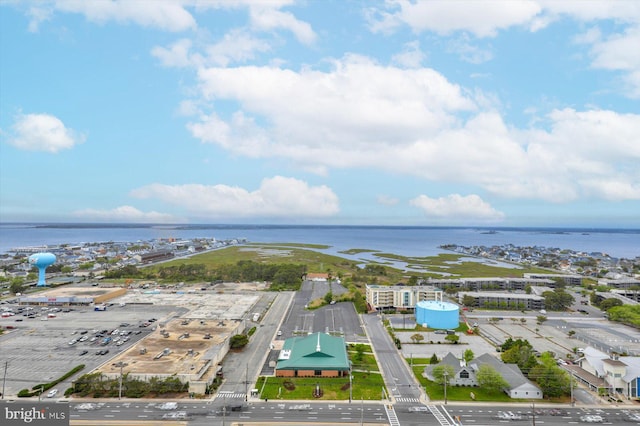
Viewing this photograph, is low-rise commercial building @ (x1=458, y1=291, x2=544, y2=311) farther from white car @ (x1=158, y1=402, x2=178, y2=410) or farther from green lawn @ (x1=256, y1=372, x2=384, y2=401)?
white car @ (x1=158, y1=402, x2=178, y2=410)

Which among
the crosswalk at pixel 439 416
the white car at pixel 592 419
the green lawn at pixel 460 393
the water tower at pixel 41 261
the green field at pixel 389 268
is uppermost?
the water tower at pixel 41 261

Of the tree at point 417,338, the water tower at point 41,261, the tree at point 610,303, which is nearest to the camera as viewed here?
the tree at point 417,338

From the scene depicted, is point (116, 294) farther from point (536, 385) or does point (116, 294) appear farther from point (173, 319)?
point (536, 385)

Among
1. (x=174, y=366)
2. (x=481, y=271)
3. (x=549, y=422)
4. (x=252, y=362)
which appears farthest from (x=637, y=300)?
(x=174, y=366)

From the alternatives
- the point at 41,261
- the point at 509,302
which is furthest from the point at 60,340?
the point at 509,302

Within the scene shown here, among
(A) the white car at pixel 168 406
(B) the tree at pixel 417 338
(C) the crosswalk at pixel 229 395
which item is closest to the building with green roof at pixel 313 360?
(C) the crosswalk at pixel 229 395

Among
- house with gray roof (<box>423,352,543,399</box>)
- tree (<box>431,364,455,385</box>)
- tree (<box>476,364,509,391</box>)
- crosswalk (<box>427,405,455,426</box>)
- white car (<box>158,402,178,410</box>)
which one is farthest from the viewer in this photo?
tree (<box>431,364,455,385</box>)

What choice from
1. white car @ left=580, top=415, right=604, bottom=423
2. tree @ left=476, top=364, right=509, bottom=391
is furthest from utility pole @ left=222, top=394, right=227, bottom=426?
white car @ left=580, top=415, right=604, bottom=423

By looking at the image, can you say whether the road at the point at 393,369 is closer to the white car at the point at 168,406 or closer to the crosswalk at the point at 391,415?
the crosswalk at the point at 391,415
